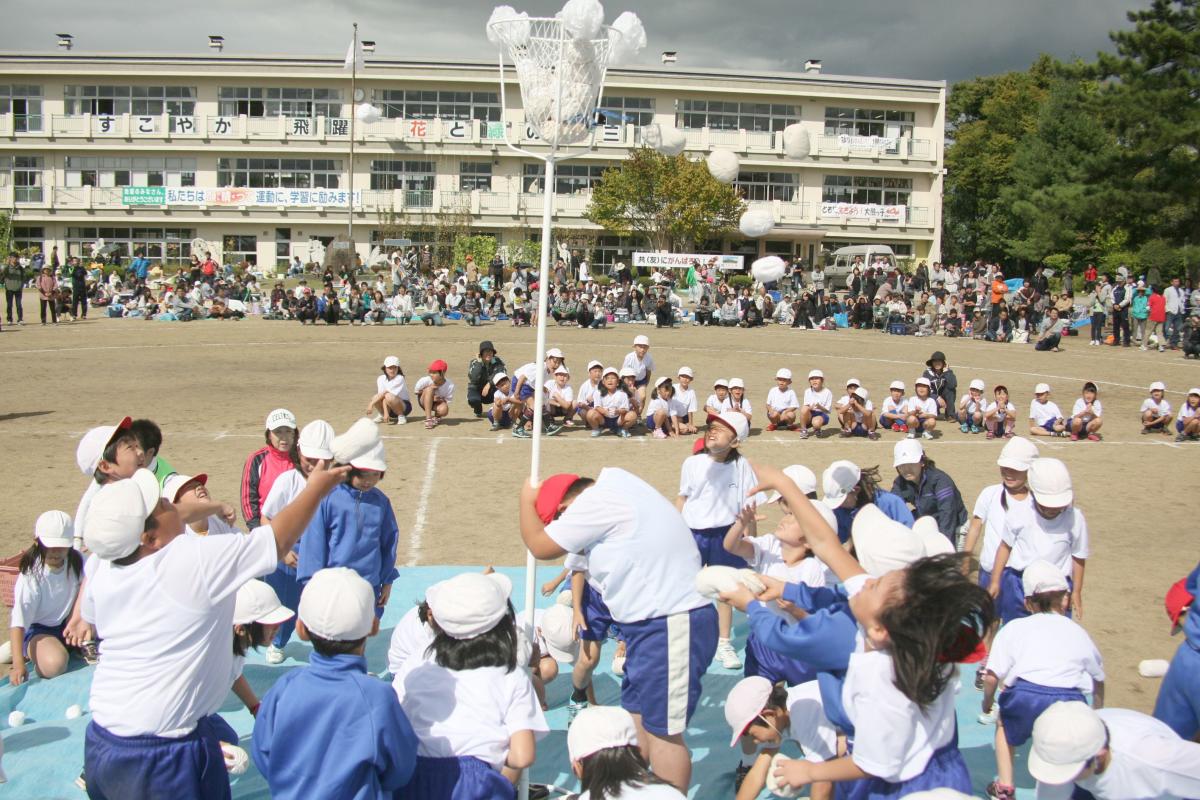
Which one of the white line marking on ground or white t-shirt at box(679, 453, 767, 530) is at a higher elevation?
white t-shirt at box(679, 453, 767, 530)

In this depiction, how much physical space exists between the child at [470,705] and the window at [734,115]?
51.0m

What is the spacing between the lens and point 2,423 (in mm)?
14773

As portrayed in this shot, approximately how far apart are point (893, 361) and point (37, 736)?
21.1 meters

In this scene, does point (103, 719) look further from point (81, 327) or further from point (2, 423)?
point (81, 327)

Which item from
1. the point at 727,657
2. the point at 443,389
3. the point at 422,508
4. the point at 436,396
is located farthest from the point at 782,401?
the point at 727,657

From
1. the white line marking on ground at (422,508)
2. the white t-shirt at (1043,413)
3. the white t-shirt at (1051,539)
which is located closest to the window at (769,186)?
the white t-shirt at (1043,413)

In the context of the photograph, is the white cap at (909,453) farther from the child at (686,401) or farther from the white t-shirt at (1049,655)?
the child at (686,401)

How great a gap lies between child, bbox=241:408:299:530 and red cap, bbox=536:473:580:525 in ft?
9.11

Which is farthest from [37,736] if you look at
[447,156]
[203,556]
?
[447,156]

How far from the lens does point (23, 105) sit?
52094 millimetres

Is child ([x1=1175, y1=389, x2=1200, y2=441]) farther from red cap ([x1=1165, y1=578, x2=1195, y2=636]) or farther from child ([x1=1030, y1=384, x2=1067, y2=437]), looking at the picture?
red cap ([x1=1165, y1=578, x2=1195, y2=636])

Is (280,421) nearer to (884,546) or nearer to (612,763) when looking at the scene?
(612,763)

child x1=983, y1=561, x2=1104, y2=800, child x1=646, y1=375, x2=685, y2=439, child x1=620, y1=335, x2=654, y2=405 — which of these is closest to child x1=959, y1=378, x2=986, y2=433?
child x1=646, y1=375, x2=685, y2=439

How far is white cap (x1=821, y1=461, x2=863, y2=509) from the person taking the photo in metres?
5.78
